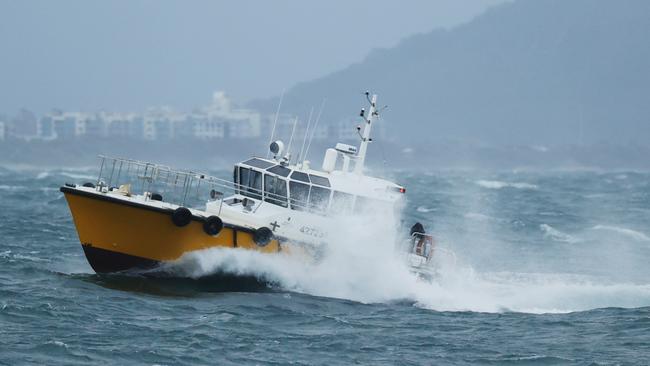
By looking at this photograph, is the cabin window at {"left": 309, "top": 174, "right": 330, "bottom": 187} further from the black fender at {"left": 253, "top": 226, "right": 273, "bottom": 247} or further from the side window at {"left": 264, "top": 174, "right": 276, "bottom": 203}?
the black fender at {"left": 253, "top": 226, "right": 273, "bottom": 247}

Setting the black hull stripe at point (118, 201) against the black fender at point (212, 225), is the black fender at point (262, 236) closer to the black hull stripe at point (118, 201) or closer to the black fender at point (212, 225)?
the black fender at point (212, 225)

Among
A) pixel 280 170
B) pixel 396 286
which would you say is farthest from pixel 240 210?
pixel 396 286

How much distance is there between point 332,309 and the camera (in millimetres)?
22453

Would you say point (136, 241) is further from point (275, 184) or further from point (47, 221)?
point (47, 221)

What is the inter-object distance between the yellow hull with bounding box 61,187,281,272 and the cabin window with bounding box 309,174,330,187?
212cm

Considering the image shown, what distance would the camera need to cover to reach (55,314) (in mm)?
19750

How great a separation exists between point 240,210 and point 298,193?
1276 millimetres

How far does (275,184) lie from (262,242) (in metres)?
1.76

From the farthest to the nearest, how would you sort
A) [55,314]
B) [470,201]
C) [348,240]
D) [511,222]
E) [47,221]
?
[470,201], [511,222], [47,221], [348,240], [55,314]

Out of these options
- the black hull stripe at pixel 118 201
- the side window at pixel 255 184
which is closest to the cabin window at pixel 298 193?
the side window at pixel 255 184

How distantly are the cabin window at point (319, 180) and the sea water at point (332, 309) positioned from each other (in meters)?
0.98

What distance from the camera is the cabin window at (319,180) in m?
24.7

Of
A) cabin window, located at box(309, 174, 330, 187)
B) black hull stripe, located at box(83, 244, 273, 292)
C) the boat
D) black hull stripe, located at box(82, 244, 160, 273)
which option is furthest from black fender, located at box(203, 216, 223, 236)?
cabin window, located at box(309, 174, 330, 187)

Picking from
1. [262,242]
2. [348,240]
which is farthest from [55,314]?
[348,240]
